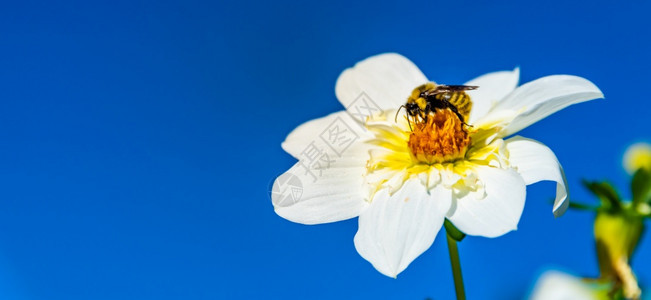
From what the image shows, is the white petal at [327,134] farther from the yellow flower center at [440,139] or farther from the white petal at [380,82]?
the yellow flower center at [440,139]

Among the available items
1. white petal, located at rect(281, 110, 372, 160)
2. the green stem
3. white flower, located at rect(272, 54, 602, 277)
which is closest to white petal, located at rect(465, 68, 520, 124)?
white flower, located at rect(272, 54, 602, 277)

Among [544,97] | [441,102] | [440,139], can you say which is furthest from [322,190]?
[544,97]

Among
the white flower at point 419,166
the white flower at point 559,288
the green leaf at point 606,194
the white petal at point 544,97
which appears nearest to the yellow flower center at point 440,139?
the white flower at point 419,166

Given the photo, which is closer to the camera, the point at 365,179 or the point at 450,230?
the point at 450,230

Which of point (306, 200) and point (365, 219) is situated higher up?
point (306, 200)

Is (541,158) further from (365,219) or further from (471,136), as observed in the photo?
(365,219)

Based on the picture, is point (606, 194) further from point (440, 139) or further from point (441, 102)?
point (441, 102)

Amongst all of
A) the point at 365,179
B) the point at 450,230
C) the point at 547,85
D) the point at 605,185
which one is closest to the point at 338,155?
the point at 365,179
